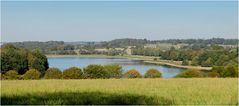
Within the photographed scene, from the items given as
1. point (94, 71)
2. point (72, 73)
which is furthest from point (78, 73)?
point (94, 71)

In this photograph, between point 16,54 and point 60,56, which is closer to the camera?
point 16,54

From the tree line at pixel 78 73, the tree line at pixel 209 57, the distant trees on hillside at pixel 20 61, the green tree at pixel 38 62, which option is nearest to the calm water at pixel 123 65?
the green tree at pixel 38 62

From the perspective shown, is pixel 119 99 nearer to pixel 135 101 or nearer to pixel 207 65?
pixel 135 101

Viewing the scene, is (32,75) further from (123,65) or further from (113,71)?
(123,65)

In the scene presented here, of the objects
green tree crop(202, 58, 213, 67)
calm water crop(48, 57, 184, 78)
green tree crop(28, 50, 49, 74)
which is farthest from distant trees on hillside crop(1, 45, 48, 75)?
green tree crop(202, 58, 213, 67)

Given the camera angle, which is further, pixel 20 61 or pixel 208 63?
pixel 208 63

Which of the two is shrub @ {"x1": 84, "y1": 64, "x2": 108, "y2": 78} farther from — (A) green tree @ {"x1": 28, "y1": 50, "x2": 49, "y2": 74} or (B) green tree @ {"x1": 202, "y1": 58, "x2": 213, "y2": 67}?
(B) green tree @ {"x1": 202, "y1": 58, "x2": 213, "y2": 67}

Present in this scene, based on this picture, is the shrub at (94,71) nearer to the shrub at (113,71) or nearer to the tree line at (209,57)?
the shrub at (113,71)

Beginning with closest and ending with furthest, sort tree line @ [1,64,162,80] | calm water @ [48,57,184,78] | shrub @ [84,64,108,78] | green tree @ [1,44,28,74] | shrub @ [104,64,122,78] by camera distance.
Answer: tree line @ [1,64,162,80]
shrub @ [84,64,108,78]
shrub @ [104,64,122,78]
green tree @ [1,44,28,74]
calm water @ [48,57,184,78]

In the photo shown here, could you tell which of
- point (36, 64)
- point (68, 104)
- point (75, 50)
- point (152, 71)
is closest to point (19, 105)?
point (68, 104)

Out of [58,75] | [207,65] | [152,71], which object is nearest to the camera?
[58,75]

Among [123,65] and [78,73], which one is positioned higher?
[78,73]

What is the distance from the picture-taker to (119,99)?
8062 mm

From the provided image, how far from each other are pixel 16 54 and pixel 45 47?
47586 mm
